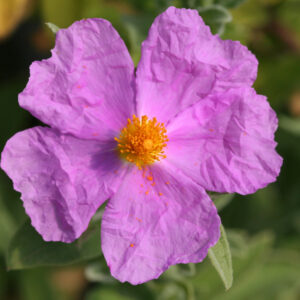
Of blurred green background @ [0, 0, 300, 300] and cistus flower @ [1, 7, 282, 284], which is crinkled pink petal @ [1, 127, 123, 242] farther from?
blurred green background @ [0, 0, 300, 300]

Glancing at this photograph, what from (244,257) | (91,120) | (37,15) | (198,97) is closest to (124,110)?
(91,120)

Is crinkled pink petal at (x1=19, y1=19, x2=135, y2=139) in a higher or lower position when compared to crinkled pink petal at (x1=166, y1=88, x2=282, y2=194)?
higher

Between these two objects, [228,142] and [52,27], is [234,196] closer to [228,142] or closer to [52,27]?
[228,142]

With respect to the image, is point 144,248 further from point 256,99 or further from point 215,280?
point 215,280

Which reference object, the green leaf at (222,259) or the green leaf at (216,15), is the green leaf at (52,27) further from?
the green leaf at (222,259)

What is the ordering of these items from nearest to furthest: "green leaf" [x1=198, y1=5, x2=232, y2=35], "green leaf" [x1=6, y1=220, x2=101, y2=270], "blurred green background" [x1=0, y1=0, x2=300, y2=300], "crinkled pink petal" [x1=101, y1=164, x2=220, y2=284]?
"crinkled pink petal" [x1=101, y1=164, x2=220, y2=284] < "green leaf" [x1=6, y1=220, x2=101, y2=270] < "green leaf" [x1=198, y1=5, x2=232, y2=35] < "blurred green background" [x1=0, y1=0, x2=300, y2=300]

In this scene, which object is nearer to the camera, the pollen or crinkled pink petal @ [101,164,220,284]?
crinkled pink petal @ [101,164,220,284]

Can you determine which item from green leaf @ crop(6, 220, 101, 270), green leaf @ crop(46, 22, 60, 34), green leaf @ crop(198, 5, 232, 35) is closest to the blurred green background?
green leaf @ crop(198, 5, 232, 35)
